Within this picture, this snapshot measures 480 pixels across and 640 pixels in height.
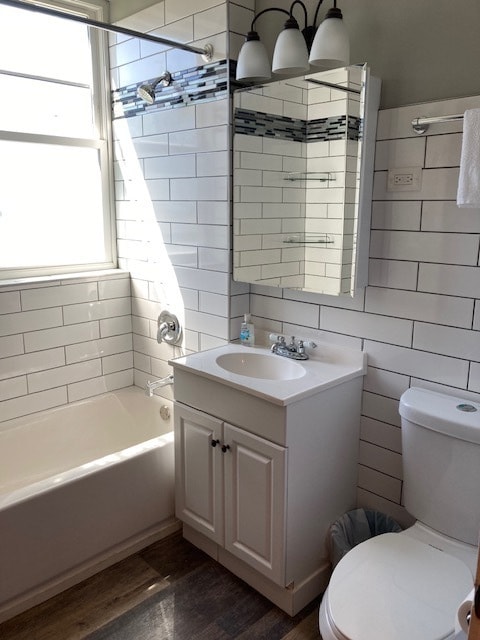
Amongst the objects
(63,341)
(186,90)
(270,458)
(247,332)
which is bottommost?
(270,458)

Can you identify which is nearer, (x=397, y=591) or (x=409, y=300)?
(x=397, y=591)

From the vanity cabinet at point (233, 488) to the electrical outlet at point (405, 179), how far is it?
1.00 metres

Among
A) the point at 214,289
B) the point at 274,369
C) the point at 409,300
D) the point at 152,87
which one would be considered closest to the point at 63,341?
the point at 214,289

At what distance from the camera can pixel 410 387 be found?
74.9 inches

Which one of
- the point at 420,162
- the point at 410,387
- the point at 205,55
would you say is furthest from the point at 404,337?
the point at 205,55

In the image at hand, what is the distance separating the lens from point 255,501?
193cm

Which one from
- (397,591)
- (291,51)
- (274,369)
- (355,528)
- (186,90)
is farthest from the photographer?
(186,90)

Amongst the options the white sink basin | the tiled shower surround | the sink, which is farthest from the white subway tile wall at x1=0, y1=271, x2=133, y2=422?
the sink

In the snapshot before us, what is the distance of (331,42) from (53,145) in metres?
1.53

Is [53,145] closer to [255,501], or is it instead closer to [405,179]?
[405,179]

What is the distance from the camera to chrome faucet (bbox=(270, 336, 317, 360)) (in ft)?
7.06

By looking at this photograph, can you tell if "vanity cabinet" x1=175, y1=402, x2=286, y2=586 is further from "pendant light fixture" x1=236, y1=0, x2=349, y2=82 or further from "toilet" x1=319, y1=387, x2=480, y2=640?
"pendant light fixture" x1=236, y1=0, x2=349, y2=82

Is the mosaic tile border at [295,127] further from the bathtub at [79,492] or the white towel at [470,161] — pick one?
the bathtub at [79,492]

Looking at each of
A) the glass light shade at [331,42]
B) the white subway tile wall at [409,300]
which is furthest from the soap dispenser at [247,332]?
the glass light shade at [331,42]
